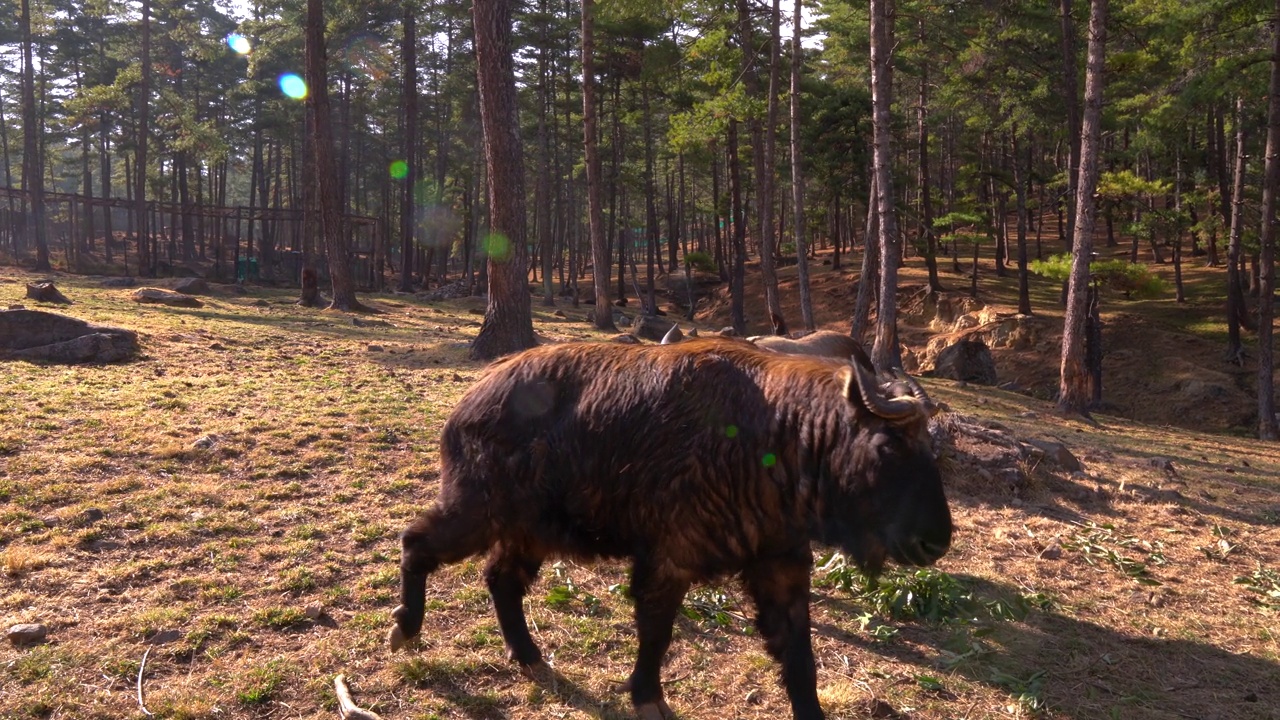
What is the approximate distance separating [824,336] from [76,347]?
909 centimetres

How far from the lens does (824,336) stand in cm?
774

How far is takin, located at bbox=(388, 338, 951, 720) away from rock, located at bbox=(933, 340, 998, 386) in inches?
783

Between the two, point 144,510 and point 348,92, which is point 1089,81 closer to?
point 144,510

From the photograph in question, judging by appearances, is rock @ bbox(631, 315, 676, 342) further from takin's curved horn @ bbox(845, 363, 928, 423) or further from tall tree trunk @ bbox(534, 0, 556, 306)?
takin's curved horn @ bbox(845, 363, 928, 423)

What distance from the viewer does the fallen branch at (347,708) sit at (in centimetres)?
348

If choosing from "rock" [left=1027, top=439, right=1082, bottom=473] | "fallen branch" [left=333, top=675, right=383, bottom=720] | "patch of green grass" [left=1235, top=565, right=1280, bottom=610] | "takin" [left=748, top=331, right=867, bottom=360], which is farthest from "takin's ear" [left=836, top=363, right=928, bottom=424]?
"rock" [left=1027, top=439, right=1082, bottom=473]

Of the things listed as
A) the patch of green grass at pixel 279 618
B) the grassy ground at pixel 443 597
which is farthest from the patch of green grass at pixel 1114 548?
the patch of green grass at pixel 279 618

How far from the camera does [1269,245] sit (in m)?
17.7

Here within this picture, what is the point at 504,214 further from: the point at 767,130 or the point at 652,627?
the point at 767,130

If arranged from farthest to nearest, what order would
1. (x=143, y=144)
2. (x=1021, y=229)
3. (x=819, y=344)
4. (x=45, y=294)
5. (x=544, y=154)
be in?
(x=544, y=154), (x=143, y=144), (x=1021, y=229), (x=45, y=294), (x=819, y=344)

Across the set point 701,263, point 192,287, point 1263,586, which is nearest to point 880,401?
point 1263,586

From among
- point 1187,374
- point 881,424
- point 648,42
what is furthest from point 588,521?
point 648,42

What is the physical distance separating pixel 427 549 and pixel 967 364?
21.0 meters

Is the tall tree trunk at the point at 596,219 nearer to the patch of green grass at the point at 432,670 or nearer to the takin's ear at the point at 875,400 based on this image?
the patch of green grass at the point at 432,670
